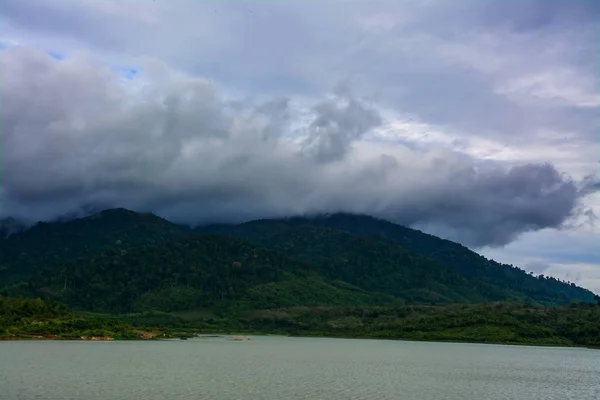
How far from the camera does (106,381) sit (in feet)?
290

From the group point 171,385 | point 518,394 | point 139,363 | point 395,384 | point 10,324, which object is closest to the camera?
point 171,385

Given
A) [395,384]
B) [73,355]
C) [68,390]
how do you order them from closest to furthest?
[68,390], [395,384], [73,355]

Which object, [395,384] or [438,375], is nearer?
[395,384]

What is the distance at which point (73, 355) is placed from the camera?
13388 cm

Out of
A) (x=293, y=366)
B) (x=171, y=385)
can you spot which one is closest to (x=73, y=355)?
(x=293, y=366)

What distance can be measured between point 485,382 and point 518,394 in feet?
57.2

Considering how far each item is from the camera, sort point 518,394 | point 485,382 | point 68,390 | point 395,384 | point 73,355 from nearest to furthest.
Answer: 1. point 68,390
2. point 518,394
3. point 395,384
4. point 485,382
5. point 73,355

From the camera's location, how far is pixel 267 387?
3482 inches

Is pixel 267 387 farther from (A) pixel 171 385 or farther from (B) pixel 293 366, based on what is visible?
(B) pixel 293 366

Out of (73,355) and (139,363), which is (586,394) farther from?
(73,355)

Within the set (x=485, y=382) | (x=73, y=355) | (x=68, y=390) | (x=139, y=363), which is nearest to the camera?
(x=68, y=390)

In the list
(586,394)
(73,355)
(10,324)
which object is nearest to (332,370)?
(586,394)

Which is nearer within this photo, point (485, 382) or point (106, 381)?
point (106, 381)

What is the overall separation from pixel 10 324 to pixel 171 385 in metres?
136
